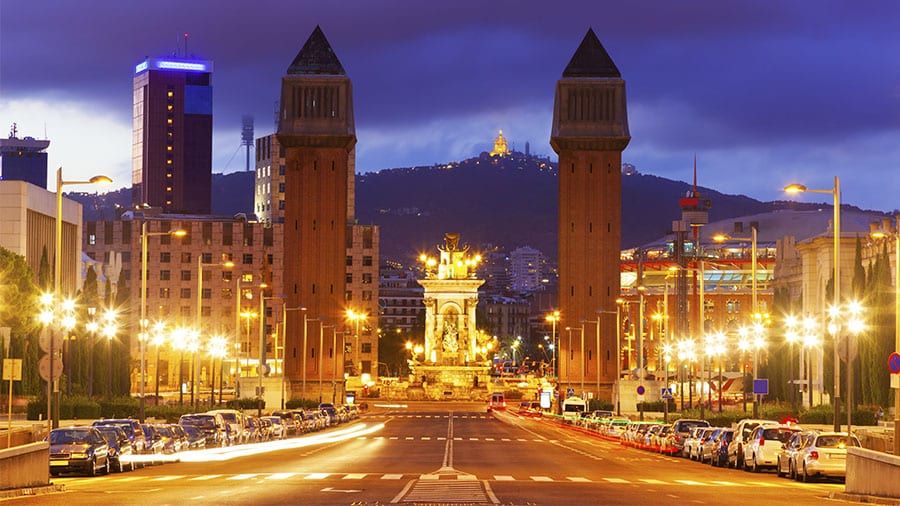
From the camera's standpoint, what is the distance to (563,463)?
54.5 metres

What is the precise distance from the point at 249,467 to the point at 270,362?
14173 cm

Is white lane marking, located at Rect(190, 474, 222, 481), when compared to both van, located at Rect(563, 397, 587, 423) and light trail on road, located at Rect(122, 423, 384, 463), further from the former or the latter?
van, located at Rect(563, 397, 587, 423)

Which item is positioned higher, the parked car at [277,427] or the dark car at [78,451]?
the dark car at [78,451]

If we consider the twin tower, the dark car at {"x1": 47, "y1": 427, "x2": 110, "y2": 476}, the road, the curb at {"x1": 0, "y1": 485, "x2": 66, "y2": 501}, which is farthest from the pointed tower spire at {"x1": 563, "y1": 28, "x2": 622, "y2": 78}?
the curb at {"x1": 0, "y1": 485, "x2": 66, "y2": 501}

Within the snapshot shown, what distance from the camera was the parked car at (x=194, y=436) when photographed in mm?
59719

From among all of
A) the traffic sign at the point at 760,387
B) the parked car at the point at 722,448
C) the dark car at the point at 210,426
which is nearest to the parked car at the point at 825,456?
the parked car at the point at 722,448

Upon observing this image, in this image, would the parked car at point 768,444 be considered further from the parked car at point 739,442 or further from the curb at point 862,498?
the curb at point 862,498

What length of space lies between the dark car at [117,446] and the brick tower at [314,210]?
107605 millimetres

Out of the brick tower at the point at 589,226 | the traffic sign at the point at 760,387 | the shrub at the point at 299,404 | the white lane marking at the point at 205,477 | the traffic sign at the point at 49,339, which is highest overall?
the brick tower at the point at 589,226

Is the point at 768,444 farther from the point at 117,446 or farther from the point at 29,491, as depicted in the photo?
the point at 29,491

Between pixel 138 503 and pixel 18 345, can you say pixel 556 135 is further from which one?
pixel 138 503

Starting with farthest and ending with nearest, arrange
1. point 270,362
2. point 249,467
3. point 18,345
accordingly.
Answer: point 270,362 → point 18,345 → point 249,467

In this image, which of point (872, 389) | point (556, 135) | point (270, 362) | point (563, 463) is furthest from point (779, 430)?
point (270, 362)

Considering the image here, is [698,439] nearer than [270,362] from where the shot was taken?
Yes
